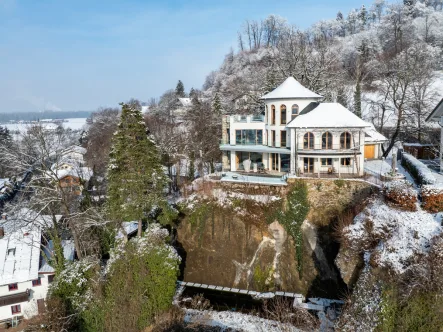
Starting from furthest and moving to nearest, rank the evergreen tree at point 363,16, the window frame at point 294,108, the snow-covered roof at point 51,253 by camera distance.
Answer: the evergreen tree at point 363,16
the window frame at point 294,108
the snow-covered roof at point 51,253

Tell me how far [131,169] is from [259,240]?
10588 mm

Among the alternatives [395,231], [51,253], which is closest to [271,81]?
[395,231]

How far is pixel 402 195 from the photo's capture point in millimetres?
18234

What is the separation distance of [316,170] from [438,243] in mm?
11881

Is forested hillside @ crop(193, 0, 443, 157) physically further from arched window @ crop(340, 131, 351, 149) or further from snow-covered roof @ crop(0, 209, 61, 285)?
snow-covered roof @ crop(0, 209, 61, 285)

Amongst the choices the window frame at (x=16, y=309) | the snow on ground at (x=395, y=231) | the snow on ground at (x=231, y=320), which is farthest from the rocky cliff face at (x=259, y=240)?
the window frame at (x=16, y=309)

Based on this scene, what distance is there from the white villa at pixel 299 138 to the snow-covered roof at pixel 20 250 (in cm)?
1698

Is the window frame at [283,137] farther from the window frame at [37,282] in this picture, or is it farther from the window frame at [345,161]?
the window frame at [37,282]

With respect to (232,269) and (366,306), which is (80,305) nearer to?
(232,269)

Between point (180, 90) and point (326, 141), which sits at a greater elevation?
point (180, 90)

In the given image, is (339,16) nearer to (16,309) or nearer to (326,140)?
(326,140)

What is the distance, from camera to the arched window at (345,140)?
25078 millimetres

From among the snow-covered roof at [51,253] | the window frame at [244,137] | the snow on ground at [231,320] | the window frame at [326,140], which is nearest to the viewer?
the snow on ground at [231,320]

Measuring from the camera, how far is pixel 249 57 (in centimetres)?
7525
